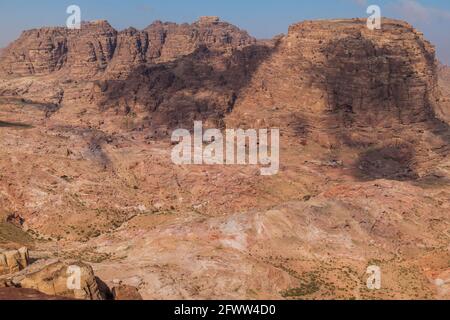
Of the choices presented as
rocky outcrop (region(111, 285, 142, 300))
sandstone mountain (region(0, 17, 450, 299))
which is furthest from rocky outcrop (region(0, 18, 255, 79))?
rocky outcrop (region(111, 285, 142, 300))

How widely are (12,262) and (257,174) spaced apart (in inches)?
1734

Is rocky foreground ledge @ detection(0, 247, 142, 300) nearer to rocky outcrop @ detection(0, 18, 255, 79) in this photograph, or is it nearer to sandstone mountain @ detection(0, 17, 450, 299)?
sandstone mountain @ detection(0, 17, 450, 299)

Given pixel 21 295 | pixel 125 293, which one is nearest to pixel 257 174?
pixel 125 293

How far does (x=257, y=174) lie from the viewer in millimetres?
77500

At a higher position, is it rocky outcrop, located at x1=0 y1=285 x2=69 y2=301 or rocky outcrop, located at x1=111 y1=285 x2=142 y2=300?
rocky outcrop, located at x1=0 y1=285 x2=69 y2=301

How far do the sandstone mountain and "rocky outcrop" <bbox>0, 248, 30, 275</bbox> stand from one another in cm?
632

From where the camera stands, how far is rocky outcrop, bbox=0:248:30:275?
37938mm

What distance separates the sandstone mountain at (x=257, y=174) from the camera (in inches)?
1801

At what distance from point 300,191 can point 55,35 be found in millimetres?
136324

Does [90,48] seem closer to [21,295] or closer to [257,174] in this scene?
[257,174]

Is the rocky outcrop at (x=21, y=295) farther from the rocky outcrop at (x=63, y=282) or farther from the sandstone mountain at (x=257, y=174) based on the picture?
the sandstone mountain at (x=257, y=174)

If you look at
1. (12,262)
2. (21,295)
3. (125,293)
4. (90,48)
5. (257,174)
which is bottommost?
(125,293)

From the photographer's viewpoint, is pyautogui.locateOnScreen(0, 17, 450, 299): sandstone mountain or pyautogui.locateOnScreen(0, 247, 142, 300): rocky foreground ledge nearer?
pyautogui.locateOnScreen(0, 247, 142, 300): rocky foreground ledge
